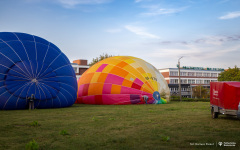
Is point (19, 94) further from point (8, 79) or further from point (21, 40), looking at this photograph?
point (21, 40)

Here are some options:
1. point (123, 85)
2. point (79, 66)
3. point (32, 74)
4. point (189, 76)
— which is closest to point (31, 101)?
point (32, 74)

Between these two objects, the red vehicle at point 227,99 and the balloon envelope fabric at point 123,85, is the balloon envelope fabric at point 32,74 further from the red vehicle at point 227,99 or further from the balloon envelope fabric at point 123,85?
the red vehicle at point 227,99

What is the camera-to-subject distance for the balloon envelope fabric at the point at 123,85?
26.2m

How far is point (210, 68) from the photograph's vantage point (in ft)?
391

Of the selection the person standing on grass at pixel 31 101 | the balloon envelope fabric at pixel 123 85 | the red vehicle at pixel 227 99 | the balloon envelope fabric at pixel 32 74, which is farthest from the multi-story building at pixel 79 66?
the red vehicle at pixel 227 99

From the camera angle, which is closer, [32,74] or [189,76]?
[32,74]

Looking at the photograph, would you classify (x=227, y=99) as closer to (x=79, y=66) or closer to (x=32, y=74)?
(x=32, y=74)

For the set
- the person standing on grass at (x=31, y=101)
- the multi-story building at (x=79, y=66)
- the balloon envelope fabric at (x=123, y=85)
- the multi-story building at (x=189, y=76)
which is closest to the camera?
the person standing on grass at (x=31, y=101)

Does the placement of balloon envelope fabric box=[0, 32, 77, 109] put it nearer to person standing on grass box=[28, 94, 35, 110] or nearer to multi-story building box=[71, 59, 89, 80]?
person standing on grass box=[28, 94, 35, 110]

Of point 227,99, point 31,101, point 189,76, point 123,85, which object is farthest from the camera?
point 189,76

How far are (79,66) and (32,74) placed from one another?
245 ft

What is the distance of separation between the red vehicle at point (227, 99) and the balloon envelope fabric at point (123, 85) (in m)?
12.5

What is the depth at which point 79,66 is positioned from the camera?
3728 inches

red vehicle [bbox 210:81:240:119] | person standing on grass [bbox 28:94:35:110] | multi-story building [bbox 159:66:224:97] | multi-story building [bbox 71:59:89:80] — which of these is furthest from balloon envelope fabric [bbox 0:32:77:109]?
multi-story building [bbox 159:66:224:97]
